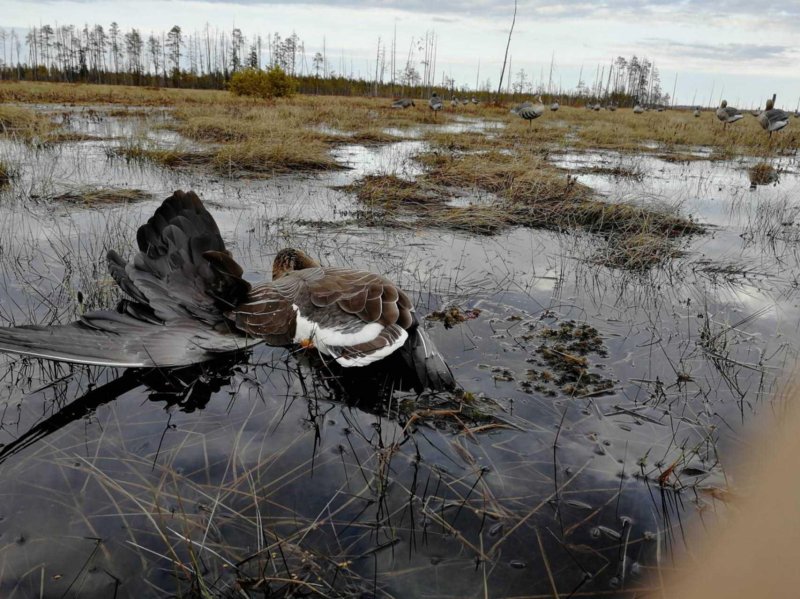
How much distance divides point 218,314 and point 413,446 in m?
1.85

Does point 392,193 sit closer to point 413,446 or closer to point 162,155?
point 162,155

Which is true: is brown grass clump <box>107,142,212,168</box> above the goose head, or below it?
above

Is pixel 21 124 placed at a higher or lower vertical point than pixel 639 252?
higher

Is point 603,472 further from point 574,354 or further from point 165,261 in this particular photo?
point 165,261

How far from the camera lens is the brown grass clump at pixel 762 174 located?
12.3 metres

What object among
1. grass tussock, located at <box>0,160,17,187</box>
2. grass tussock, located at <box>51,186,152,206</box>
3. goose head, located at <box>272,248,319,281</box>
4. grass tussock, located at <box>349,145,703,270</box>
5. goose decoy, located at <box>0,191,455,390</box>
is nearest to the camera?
goose decoy, located at <box>0,191,455,390</box>

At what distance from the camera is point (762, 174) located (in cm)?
1312

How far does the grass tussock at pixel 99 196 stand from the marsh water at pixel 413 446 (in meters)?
1.53

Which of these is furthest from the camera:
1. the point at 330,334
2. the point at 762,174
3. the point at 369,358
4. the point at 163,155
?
the point at 762,174

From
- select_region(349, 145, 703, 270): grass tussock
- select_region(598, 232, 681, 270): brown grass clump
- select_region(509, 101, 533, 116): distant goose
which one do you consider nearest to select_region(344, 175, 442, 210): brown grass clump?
select_region(349, 145, 703, 270): grass tussock

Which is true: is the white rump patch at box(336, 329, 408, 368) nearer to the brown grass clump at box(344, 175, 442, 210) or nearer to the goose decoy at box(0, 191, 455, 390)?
the goose decoy at box(0, 191, 455, 390)

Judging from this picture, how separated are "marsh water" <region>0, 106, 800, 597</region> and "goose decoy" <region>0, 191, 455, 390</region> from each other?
21cm

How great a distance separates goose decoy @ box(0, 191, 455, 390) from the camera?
147 inches

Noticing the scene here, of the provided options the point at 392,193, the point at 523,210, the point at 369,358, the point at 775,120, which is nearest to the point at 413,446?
the point at 369,358
